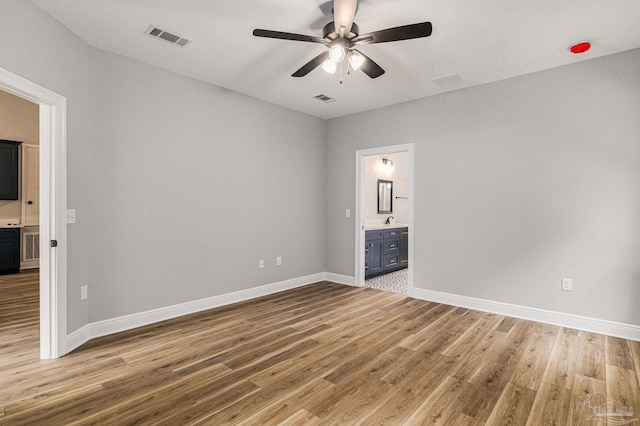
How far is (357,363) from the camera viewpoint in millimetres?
2645

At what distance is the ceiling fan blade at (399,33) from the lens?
2.19 metres

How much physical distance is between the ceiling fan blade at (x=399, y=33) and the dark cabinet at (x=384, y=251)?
11.5 feet

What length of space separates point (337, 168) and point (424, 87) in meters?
1.93

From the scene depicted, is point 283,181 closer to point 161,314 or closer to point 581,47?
point 161,314

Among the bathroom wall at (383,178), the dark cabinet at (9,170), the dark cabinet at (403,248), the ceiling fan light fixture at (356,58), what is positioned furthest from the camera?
the bathroom wall at (383,178)

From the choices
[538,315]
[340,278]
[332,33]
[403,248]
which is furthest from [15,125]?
[538,315]

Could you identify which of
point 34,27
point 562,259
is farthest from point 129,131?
point 562,259

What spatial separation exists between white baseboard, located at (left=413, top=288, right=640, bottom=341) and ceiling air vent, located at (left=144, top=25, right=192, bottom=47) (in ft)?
13.2

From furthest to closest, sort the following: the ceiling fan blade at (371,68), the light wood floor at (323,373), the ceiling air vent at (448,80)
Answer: the ceiling air vent at (448,80) < the ceiling fan blade at (371,68) < the light wood floor at (323,373)

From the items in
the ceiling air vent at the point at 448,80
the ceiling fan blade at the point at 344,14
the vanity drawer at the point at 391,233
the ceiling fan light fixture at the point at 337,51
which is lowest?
the vanity drawer at the point at 391,233

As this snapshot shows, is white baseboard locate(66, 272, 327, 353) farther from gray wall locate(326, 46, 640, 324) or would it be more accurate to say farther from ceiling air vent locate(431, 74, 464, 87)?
ceiling air vent locate(431, 74, 464, 87)

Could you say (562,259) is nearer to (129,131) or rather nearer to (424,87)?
(424,87)

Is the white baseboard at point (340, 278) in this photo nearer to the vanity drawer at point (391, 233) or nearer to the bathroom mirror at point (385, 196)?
the vanity drawer at point (391, 233)

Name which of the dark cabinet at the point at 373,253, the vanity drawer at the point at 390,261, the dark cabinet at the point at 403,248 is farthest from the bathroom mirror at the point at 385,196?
the dark cabinet at the point at 373,253
